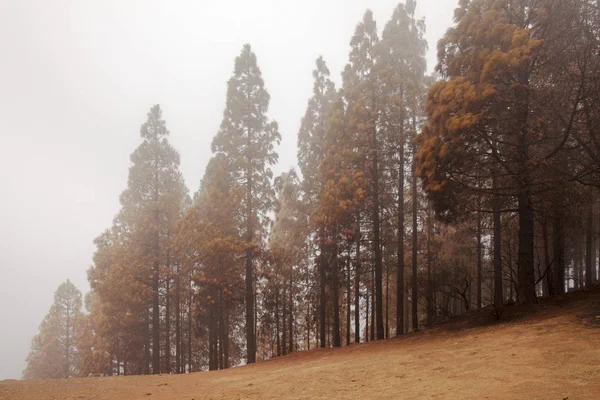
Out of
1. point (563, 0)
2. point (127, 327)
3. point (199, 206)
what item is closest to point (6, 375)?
point (127, 327)

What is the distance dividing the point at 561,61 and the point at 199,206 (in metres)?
18.3

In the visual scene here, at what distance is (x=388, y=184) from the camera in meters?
19.3

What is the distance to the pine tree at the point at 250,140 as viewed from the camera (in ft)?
67.2

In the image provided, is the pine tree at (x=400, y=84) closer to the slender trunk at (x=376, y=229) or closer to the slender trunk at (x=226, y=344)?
the slender trunk at (x=376, y=229)

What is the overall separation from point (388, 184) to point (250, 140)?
8155 mm

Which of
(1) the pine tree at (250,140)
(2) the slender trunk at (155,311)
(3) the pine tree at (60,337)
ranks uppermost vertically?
(1) the pine tree at (250,140)

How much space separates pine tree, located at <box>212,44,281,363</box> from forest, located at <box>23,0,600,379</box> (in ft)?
0.27

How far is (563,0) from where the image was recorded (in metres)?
11.3

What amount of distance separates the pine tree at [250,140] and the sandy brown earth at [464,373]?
10.7 m

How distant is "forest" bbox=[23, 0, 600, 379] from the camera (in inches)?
450

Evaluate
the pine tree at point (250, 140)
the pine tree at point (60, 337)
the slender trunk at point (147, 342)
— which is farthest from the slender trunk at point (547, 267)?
the pine tree at point (60, 337)

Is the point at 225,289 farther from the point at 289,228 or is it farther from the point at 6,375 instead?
the point at 6,375

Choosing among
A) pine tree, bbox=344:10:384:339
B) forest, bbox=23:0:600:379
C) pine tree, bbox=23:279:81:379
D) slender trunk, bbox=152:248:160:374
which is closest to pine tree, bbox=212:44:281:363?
forest, bbox=23:0:600:379

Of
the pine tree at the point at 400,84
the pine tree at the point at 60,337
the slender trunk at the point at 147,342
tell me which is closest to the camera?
the pine tree at the point at 400,84
